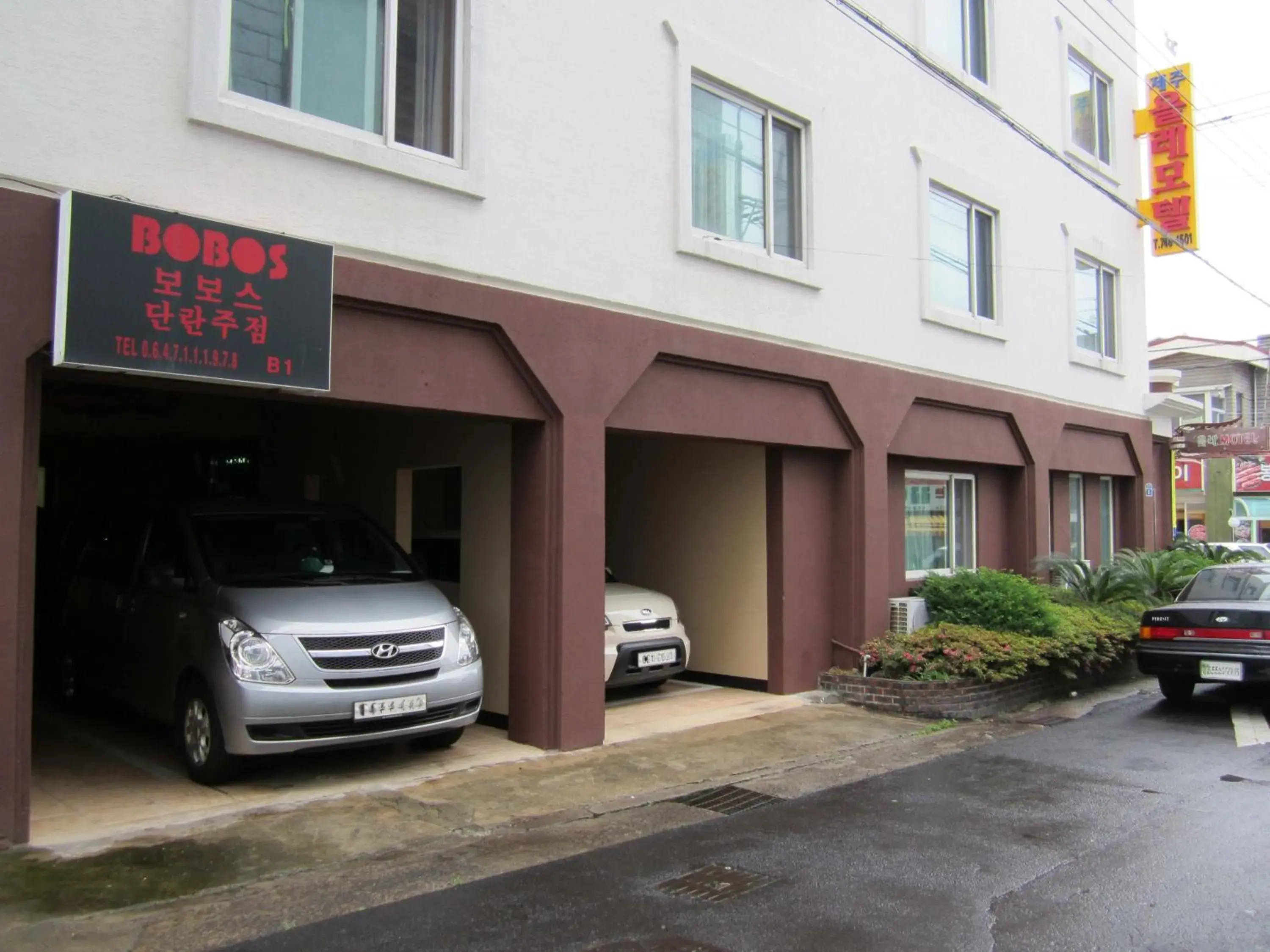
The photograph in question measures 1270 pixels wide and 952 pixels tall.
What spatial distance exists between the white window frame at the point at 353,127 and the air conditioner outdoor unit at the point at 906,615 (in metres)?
6.55

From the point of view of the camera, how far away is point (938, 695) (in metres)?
9.98

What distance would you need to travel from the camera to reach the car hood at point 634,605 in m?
9.48

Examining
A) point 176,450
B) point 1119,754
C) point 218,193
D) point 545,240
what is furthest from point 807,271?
point 176,450

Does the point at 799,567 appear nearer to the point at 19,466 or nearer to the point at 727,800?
the point at 727,800

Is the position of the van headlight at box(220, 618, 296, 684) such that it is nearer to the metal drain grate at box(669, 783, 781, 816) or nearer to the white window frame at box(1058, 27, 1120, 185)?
the metal drain grate at box(669, 783, 781, 816)

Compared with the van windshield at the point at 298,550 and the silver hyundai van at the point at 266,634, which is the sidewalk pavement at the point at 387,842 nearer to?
the silver hyundai van at the point at 266,634

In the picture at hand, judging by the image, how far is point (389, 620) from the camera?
22.9 feet

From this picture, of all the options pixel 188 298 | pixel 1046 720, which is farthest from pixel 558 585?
pixel 1046 720

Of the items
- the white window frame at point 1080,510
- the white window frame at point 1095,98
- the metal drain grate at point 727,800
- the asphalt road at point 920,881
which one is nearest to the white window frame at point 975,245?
the white window frame at point 1095,98

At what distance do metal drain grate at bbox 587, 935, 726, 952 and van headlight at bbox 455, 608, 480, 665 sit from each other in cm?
322

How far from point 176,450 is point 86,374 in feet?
25.0

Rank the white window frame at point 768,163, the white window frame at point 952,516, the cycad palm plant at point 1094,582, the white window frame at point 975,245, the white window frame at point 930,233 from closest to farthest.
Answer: the white window frame at point 768,163
the white window frame at point 930,233
the white window frame at point 952,516
the white window frame at point 975,245
the cycad palm plant at point 1094,582

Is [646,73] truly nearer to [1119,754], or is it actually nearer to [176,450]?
[1119,754]

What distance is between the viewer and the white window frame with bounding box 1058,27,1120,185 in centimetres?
1557
